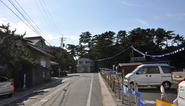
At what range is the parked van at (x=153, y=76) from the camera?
12.3 m

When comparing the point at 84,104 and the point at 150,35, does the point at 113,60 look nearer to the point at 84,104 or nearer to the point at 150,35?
the point at 150,35

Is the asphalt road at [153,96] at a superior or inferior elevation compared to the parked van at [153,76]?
inferior

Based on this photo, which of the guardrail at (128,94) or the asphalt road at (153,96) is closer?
the guardrail at (128,94)

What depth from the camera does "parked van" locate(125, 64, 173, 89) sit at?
12281mm

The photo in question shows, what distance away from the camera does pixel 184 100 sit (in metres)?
3.98

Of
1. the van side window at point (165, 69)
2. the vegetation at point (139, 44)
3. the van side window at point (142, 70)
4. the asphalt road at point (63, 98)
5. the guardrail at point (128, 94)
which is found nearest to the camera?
the guardrail at point (128, 94)

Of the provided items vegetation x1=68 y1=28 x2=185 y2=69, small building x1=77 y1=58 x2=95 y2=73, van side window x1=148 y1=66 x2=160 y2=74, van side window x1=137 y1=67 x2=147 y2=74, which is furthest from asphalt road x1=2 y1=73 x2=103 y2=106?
small building x1=77 y1=58 x2=95 y2=73

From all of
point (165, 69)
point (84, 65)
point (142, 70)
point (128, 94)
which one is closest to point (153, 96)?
point (142, 70)

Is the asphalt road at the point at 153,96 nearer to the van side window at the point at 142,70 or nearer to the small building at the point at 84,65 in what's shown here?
the van side window at the point at 142,70

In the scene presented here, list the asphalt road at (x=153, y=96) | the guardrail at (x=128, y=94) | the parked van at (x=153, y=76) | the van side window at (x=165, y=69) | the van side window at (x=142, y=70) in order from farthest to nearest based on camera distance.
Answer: the van side window at (x=142, y=70) → the van side window at (x=165, y=69) → the parked van at (x=153, y=76) → the asphalt road at (x=153, y=96) → the guardrail at (x=128, y=94)

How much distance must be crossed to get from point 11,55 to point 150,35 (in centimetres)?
5201

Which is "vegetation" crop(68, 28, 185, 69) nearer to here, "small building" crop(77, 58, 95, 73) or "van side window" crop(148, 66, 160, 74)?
"small building" crop(77, 58, 95, 73)

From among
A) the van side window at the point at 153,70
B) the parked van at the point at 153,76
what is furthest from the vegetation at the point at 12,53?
the van side window at the point at 153,70

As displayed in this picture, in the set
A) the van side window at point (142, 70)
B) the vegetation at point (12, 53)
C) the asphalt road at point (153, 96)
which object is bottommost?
the asphalt road at point (153, 96)
